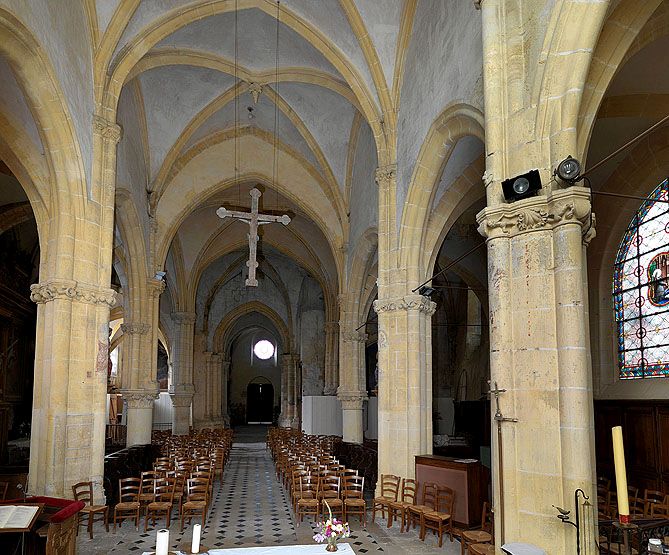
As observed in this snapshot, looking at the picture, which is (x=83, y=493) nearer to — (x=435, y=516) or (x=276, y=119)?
(x=435, y=516)

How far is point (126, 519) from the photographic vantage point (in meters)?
11.1

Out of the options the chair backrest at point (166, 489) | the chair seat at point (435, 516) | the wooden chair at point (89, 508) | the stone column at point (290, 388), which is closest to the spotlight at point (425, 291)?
the chair seat at point (435, 516)

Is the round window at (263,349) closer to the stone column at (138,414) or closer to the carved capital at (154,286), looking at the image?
the carved capital at (154,286)

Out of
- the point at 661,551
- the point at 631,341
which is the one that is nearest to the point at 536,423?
the point at 661,551

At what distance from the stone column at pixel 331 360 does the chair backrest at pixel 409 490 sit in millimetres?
14674

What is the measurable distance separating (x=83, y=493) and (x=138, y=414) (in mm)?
9039

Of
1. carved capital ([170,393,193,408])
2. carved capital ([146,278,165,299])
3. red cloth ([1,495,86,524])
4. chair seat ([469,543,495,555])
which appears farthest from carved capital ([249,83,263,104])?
carved capital ([170,393,193,408])

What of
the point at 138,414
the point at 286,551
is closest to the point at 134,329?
the point at 138,414

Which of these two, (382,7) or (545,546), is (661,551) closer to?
(545,546)

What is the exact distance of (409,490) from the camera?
11930mm

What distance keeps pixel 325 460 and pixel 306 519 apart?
2871 mm

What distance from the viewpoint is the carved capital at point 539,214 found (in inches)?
249

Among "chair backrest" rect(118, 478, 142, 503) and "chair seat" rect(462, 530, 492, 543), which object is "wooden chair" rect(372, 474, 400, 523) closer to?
"chair seat" rect(462, 530, 492, 543)

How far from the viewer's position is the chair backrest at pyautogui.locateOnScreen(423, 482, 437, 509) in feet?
34.3
